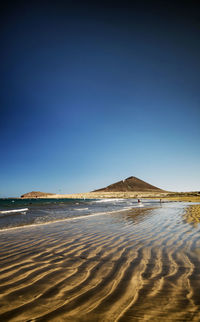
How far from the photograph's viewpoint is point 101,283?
10.6ft

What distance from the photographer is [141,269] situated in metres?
3.89

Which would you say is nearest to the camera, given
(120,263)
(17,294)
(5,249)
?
(17,294)

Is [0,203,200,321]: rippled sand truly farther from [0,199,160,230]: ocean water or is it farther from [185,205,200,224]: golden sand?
[0,199,160,230]: ocean water

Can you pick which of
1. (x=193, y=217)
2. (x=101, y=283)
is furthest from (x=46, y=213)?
(x=101, y=283)

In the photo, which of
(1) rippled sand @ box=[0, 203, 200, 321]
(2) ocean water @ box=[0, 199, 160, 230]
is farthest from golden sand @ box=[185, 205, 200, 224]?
(2) ocean water @ box=[0, 199, 160, 230]

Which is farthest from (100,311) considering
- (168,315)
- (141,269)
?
(141,269)

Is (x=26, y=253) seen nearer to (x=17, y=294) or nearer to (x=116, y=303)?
(x=17, y=294)

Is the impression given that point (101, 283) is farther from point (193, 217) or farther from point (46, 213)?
point (46, 213)

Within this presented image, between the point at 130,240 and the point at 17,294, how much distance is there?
4554mm

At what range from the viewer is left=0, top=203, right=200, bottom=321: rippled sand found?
2.35 metres

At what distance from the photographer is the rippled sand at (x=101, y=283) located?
7.70 ft

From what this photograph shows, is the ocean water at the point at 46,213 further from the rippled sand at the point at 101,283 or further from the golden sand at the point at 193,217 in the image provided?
the golden sand at the point at 193,217

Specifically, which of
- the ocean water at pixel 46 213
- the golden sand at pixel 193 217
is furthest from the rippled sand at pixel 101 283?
the ocean water at pixel 46 213

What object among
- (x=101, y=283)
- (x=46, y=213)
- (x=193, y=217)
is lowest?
(x=46, y=213)
